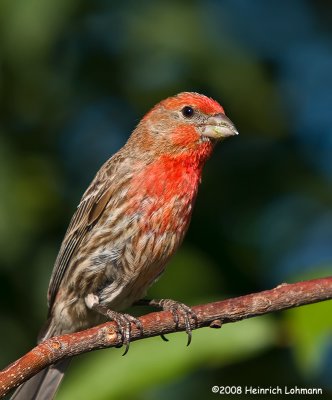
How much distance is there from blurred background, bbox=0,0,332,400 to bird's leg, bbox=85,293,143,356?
0.40m

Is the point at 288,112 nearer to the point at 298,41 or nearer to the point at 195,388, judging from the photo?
the point at 298,41

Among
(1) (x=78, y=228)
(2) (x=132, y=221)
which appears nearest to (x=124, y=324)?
(2) (x=132, y=221)

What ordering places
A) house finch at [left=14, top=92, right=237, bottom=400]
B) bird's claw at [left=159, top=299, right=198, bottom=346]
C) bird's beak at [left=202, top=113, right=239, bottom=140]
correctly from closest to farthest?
bird's claw at [left=159, top=299, right=198, bottom=346]
house finch at [left=14, top=92, right=237, bottom=400]
bird's beak at [left=202, top=113, right=239, bottom=140]

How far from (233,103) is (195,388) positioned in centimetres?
270

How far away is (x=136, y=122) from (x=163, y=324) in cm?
277

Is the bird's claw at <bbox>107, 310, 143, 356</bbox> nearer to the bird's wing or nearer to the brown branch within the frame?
the brown branch

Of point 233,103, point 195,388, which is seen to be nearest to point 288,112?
point 233,103

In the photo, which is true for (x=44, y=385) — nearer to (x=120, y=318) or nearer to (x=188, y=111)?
(x=120, y=318)

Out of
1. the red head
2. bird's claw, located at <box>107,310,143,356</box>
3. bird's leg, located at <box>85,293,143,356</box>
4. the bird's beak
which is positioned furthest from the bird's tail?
the bird's beak

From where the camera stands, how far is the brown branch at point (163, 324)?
14.3 ft

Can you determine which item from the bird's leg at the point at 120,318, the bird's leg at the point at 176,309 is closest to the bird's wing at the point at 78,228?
the bird's leg at the point at 120,318

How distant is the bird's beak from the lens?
6579 mm

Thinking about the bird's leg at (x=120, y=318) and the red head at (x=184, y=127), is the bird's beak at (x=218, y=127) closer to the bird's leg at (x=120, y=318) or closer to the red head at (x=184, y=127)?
the red head at (x=184, y=127)

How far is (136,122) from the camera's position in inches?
291
